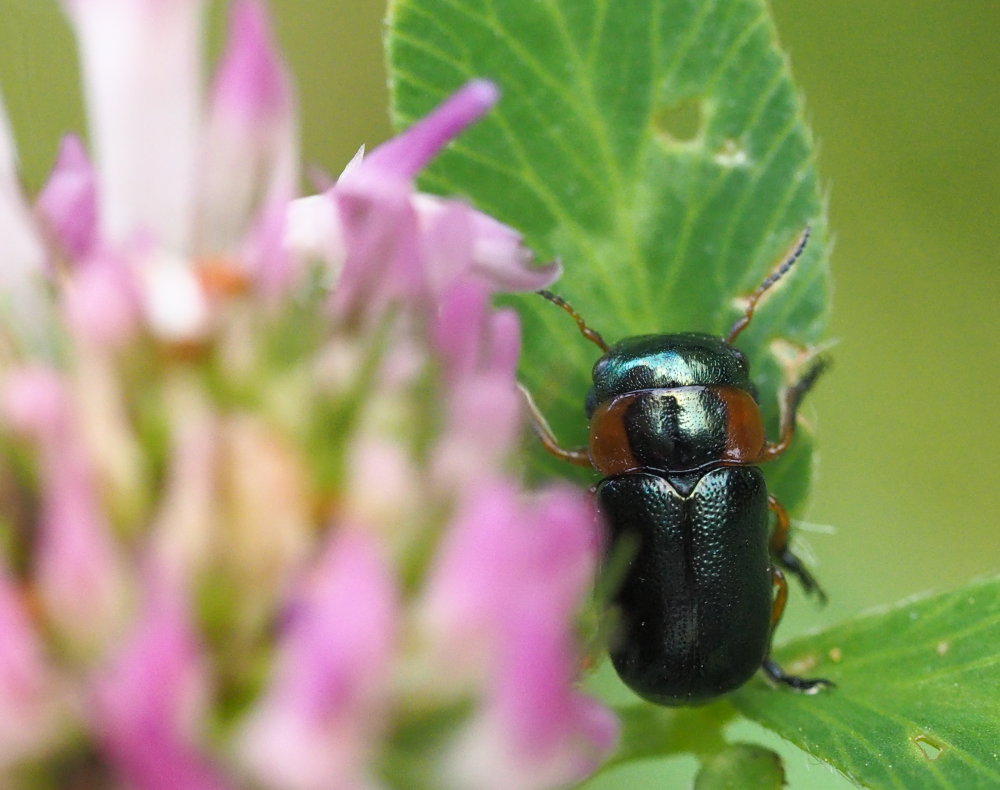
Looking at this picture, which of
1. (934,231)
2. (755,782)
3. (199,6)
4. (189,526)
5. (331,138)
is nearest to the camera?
(189,526)

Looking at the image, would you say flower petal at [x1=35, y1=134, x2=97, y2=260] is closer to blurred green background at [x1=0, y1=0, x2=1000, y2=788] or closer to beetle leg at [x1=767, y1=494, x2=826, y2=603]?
beetle leg at [x1=767, y1=494, x2=826, y2=603]

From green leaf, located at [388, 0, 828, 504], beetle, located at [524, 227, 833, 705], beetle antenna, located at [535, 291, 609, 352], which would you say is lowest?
beetle, located at [524, 227, 833, 705]

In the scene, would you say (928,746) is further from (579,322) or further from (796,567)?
(579,322)

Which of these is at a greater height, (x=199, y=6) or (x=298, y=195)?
(x=199, y=6)

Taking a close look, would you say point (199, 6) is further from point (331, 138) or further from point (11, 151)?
point (331, 138)

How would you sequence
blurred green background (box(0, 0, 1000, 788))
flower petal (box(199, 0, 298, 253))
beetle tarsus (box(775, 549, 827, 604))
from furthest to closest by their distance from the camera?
1. blurred green background (box(0, 0, 1000, 788))
2. beetle tarsus (box(775, 549, 827, 604))
3. flower petal (box(199, 0, 298, 253))

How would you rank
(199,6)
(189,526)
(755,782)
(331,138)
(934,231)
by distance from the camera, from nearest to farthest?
(189,526), (199,6), (755,782), (331,138), (934,231)

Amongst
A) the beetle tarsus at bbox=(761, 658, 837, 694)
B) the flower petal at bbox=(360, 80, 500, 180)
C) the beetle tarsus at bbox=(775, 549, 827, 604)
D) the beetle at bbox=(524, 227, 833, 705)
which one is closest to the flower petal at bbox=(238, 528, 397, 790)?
the flower petal at bbox=(360, 80, 500, 180)

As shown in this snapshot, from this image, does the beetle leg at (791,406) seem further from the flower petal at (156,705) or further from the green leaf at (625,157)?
the flower petal at (156,705)

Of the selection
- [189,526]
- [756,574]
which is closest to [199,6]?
[189,526]
